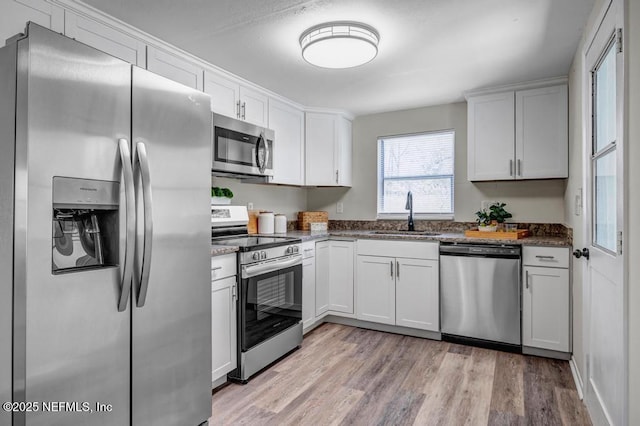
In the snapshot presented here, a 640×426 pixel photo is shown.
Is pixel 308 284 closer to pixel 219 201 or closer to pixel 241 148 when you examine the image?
pixel 219 201

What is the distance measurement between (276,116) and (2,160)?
8.37 feet

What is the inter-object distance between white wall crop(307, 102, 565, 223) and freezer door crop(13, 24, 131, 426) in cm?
319

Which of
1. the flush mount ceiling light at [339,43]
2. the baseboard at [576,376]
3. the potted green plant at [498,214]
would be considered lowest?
the baseboard at [576,376]

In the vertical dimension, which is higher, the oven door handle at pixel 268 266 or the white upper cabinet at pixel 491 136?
the white upper cabinet at pixel 491 136

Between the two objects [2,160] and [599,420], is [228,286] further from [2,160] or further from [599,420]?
[599,420]

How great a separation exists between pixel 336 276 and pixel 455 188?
1.54 metres

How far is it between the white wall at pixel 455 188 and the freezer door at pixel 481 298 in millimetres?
782

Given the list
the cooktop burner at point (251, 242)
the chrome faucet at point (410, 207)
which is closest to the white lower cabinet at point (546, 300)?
the chrome faucet at point (410, 207)

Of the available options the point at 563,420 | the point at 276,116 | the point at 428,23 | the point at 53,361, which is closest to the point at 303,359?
the point at 563,420

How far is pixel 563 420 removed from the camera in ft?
6.86

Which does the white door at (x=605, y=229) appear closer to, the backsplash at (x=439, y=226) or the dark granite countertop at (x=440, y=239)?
the dark granite countertop at (x=440, y=239)

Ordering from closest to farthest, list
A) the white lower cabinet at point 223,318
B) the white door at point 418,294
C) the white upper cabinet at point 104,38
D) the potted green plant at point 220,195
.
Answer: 1. the white upper cabinet at point 104,38
2. the white lower cabinet at point 223,318
3. the potted green plant at point 220,195
4. the white door at point 418,294

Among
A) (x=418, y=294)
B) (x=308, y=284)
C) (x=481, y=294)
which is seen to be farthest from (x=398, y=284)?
(x=308, y=284)

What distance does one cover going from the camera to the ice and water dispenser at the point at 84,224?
1.35 metres
